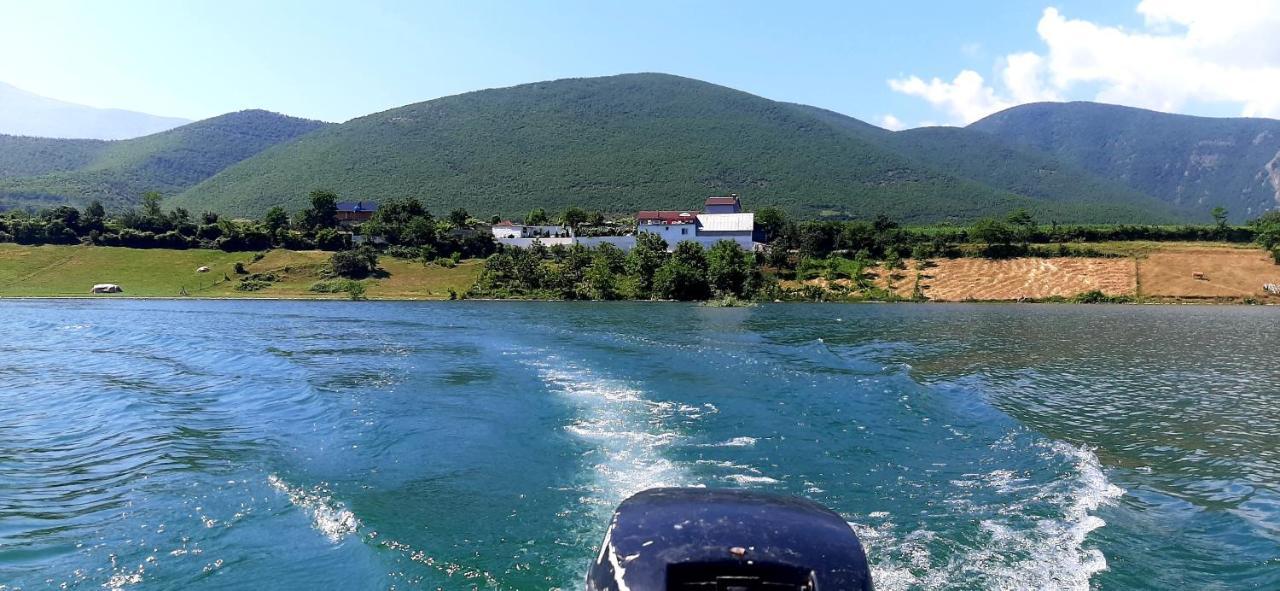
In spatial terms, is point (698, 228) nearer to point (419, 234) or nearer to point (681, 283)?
point (681, 283)

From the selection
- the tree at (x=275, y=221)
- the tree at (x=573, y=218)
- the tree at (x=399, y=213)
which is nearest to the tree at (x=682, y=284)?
the tree at (x=573, y=218)

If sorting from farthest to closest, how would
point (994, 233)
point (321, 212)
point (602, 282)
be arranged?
point (321, 212) → point (994, 233) → point (602, 282)

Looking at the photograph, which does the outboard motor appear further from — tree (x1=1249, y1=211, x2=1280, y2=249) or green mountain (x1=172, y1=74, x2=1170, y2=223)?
green mountain (x1=172, y1=74, x2=1170, y2=223)

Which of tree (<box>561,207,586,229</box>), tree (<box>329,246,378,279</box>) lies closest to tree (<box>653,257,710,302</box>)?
tree (<box>561,207,586,229</box>)

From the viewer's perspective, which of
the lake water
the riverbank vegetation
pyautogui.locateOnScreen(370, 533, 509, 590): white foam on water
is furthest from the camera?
the riverbank vegetation

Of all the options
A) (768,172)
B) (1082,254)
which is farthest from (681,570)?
(768,172)

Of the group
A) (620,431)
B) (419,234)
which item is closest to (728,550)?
(620,431)

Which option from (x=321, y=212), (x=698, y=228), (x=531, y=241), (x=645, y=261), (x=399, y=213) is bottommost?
(x=645, y=261)
